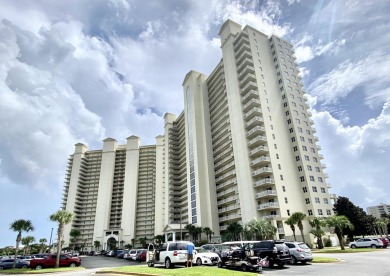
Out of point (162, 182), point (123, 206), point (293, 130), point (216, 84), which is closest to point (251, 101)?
point (293, 130)

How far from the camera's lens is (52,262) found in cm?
3234

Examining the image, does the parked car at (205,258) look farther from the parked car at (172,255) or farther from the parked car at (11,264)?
the parked car at (11,264)

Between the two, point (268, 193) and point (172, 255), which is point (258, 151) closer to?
point (268, 193)

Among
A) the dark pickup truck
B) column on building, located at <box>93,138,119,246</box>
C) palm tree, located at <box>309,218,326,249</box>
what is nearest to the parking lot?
the dark pickup truck

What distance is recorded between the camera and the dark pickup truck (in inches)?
1252

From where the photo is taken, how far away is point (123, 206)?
131 metres

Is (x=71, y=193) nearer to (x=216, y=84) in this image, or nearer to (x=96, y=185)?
(x=96, y=185)

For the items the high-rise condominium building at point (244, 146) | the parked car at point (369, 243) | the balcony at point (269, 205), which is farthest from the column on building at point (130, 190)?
the parked car at point (369, 243)

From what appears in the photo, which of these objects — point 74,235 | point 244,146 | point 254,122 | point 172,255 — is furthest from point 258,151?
Result: point 74,235

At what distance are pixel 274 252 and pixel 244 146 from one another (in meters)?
46.0

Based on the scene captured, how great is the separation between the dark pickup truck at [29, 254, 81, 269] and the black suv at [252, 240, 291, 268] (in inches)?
959

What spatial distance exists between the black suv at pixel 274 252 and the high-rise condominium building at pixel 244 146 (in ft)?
116

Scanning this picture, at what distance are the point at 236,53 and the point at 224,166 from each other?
3426 centimetres

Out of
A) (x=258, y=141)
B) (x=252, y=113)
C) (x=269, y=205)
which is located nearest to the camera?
(x=269, y=205)
